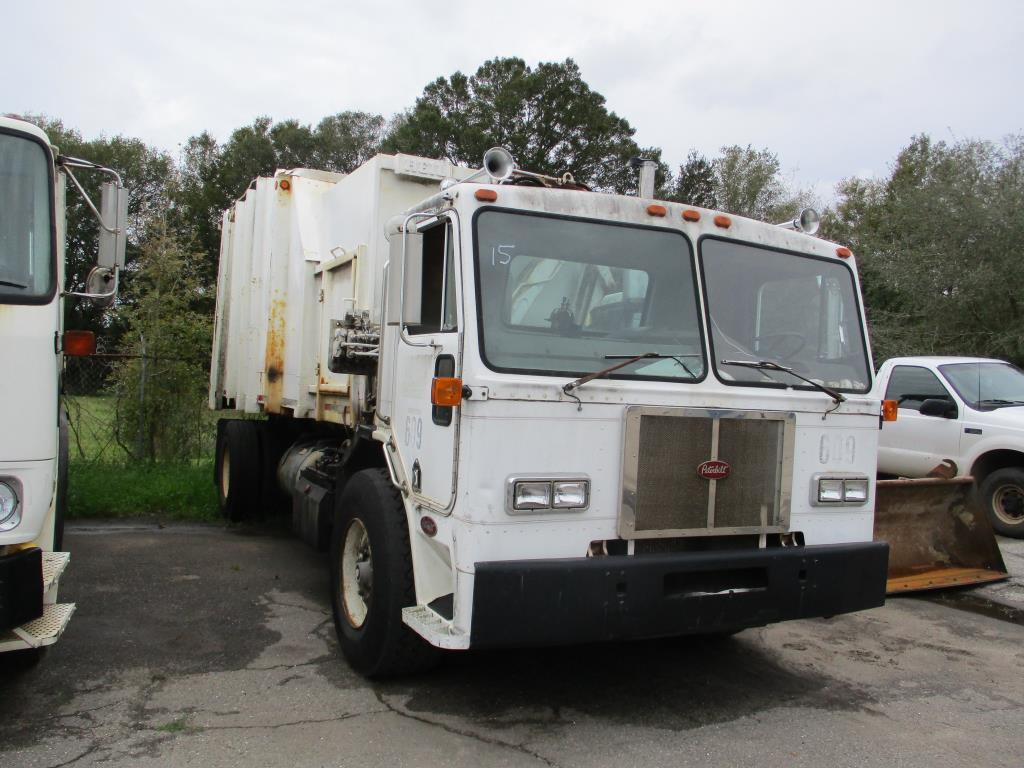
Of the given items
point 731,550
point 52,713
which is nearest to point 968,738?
point 731,550

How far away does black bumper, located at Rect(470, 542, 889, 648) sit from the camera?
3590 mm

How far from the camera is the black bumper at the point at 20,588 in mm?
3281

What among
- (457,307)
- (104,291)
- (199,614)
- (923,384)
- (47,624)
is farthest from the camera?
(923,384)

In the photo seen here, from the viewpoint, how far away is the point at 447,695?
4234 mm

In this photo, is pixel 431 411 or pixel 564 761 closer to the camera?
pixel 564 761

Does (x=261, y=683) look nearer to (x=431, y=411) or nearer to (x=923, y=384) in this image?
(x=431, y=411)

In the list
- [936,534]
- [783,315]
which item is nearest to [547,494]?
[783,315]

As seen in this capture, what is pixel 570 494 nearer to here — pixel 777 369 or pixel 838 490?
pixel 777 369

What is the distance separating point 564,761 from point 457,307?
6.56 feet

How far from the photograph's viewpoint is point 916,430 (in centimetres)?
929

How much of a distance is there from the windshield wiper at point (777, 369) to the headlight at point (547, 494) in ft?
3.31

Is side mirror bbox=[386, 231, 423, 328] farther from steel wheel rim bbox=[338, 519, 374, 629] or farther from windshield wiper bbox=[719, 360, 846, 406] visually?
windshield wiper bbox=[719, 360, 846, 406]

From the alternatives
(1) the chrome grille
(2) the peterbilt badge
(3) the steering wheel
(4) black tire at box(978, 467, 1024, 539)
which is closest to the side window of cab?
(4) black tire at box(978, 467, 1024, 539)

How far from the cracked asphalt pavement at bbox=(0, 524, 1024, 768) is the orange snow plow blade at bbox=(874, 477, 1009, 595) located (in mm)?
704
